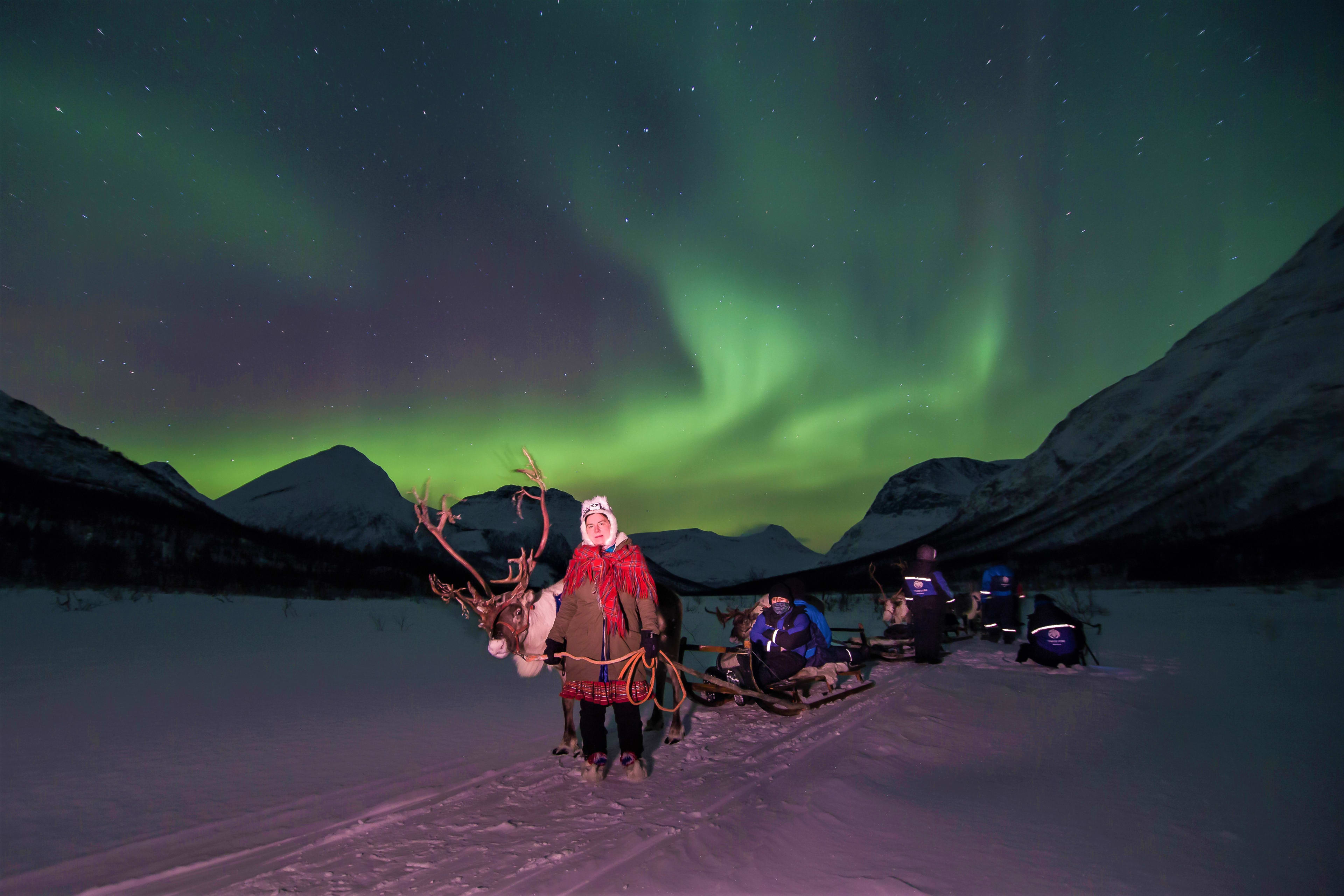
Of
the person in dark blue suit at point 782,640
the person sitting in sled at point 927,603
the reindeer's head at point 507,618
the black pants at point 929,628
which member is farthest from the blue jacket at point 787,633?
the black pants at point 929,628

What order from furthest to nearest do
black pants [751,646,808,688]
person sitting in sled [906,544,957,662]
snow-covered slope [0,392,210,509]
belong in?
1. snow-covered slope [0,392,210,509]
2. person sitting in sled [906,544,957,662]
3. black pants [751,646,808,688]

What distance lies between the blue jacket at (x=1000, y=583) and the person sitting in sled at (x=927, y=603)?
8.57ft

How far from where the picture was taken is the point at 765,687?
721 centimetres

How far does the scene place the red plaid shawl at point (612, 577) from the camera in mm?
5016

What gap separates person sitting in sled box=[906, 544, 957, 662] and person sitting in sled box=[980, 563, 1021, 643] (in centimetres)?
260

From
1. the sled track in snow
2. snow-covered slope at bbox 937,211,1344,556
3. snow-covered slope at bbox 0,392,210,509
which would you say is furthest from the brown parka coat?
snow-covered slope at bbox 937,211,1344,556

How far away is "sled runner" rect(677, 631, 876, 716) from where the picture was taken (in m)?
6.86

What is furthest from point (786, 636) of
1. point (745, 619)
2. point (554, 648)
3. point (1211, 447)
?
point (1211, 447)

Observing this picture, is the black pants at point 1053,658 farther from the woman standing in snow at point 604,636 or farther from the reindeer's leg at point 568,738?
the reindeer's leg at point 568,738

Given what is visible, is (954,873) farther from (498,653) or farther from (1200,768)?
(498,653)

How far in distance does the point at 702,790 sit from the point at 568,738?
1.69 meters

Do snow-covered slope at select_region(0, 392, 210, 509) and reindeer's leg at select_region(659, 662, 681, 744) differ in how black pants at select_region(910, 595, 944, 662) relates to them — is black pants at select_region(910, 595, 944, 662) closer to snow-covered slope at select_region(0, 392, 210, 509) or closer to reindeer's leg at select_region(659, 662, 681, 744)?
reindeer's leg at select_region(659, 662, 681, 744)

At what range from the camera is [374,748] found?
6199 mm

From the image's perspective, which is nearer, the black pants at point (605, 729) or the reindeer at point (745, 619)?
the black pants at point (605, 729)
